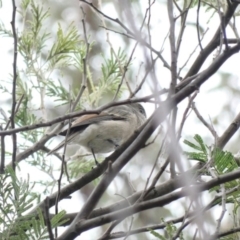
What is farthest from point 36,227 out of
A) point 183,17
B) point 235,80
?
point 235,80

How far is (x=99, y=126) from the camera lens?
15.8 feet

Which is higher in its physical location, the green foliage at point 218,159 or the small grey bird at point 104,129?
the small grey bird at point 104,129

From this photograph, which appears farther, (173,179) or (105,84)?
(105,84)

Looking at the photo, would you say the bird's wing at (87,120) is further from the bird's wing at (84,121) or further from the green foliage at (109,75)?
the green foliage at (109,75)

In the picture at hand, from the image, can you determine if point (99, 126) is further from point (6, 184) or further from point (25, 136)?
point (6, 184)

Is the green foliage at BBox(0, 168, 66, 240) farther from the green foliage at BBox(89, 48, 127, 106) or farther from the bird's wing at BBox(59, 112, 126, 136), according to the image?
the bird's wing at BBox(59, 112, 126, 136)

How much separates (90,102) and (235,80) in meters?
4.75

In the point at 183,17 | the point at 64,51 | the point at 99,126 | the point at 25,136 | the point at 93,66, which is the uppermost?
the point at 93,66

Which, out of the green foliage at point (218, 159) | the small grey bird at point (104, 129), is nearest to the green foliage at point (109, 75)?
the small grey bird at point (104, 129)

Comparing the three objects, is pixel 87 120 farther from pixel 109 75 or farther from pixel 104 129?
pixel 109 75

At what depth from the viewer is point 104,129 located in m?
4.80

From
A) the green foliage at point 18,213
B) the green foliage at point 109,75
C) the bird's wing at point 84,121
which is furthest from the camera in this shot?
the bird's wing at point 84,121

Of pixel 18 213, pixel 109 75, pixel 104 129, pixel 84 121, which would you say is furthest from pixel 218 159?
pixel 104 129

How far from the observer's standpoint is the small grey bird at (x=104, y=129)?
4582mm
